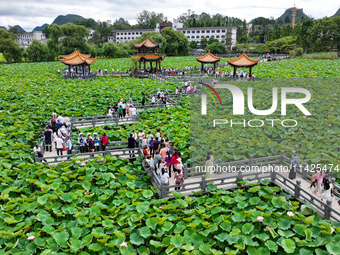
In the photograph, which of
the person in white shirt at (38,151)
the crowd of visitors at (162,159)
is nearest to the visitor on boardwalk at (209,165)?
the crowd of visitors at (162,159)

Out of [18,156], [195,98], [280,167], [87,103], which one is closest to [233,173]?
[280,167]

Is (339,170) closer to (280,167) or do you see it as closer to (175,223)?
A: (280,167)

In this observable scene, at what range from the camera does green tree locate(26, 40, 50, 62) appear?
2080 inches

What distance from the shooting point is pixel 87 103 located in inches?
831

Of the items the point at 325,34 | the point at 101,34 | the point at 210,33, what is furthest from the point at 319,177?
the point at 101,34

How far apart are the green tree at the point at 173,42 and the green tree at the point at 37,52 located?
2566 centimetres

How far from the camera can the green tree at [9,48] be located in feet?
165

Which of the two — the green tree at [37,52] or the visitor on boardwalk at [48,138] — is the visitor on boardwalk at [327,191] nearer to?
the visitor on boardwalk at [48,138]

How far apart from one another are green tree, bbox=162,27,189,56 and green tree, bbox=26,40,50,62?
25.7 metres

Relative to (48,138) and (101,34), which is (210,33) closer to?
(101,34)

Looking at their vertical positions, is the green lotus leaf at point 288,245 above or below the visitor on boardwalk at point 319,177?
below

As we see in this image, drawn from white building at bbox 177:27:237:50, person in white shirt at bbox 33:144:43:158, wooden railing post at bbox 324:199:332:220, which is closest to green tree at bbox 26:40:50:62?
white building at bbox 177:27:237:50

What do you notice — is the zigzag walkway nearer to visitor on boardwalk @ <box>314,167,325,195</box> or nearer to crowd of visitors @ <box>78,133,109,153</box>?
crowd of visitors @ <box>78,133,109,153</box>

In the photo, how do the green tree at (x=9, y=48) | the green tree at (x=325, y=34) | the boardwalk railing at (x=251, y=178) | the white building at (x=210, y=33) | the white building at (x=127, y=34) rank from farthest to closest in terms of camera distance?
the white building at (x=127, y=34)
the white building at (x=210, y=33)
the green tree at (x=325, y=34)
the green tree at (x=9, y=48)
the boardwalk railing at (x=251, y=178)
